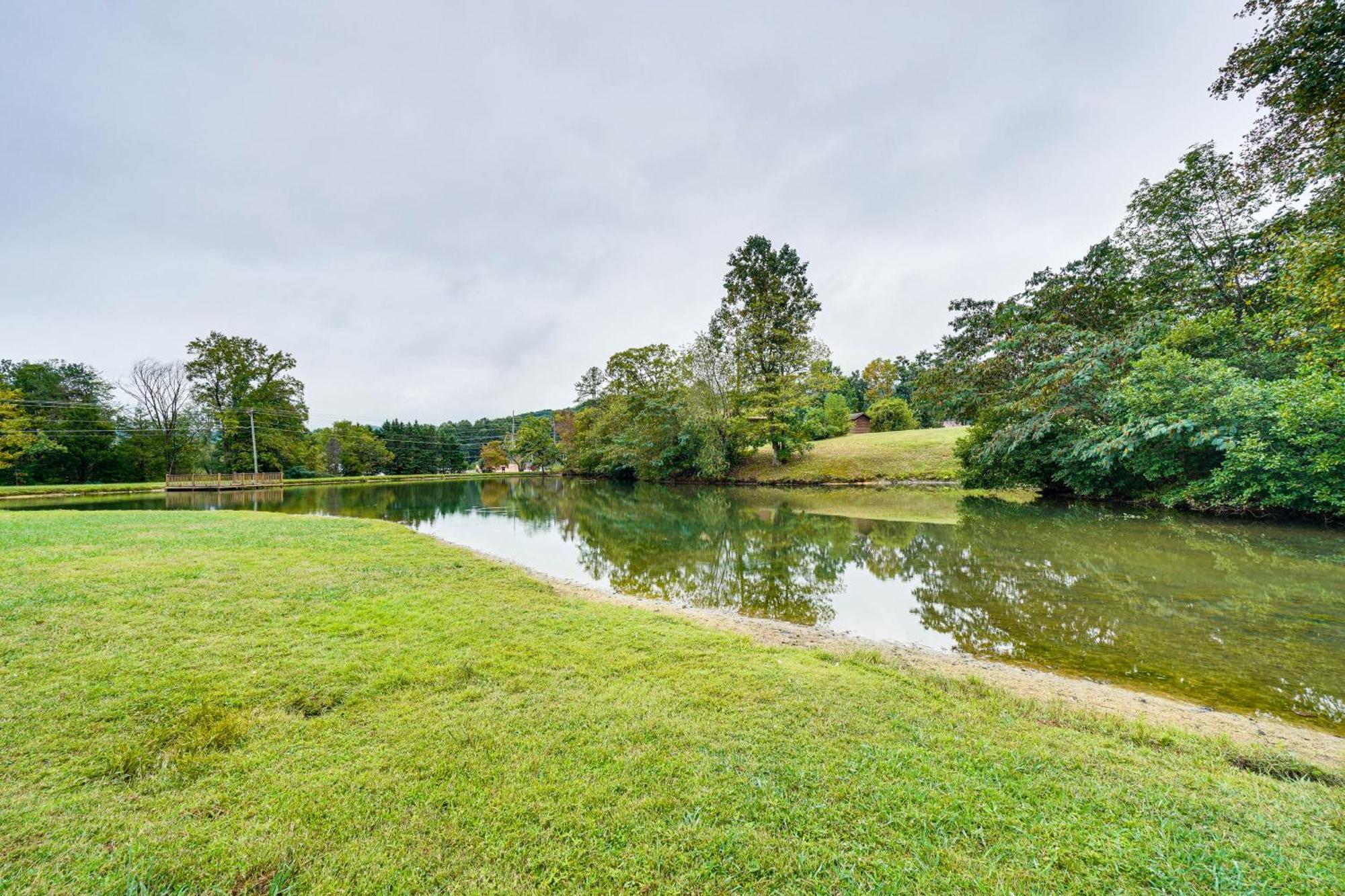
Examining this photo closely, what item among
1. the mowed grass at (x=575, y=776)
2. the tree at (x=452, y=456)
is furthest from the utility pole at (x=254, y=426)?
the mowed grass at (x=575, y=776)

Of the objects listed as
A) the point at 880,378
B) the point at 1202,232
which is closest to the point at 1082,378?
the point at 1202,232

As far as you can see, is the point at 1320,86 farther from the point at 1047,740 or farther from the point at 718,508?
the point at 718,508

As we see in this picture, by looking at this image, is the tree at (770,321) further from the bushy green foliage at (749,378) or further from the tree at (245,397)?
the tree at (245,397)

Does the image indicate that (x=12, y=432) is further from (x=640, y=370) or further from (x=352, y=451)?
(x=640, y=370)

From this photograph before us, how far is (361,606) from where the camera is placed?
5.29m

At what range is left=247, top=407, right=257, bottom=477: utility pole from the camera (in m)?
38.4

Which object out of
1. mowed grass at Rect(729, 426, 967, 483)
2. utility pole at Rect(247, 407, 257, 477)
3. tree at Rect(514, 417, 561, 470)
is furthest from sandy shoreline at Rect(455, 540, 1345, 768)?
tree at Rect(514, 417, 561, 470)

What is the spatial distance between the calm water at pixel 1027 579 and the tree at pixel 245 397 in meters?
31.3

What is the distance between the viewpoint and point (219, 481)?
112ft

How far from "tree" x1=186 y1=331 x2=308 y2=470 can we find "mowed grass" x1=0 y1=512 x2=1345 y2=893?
45609 millimetres

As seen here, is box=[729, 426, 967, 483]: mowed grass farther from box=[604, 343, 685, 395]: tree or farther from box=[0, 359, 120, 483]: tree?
box=[0, 359, 120, 483]: tree

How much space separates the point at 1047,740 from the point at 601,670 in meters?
3.00

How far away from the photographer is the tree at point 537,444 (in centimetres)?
5646

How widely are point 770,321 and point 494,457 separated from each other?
48.6m
